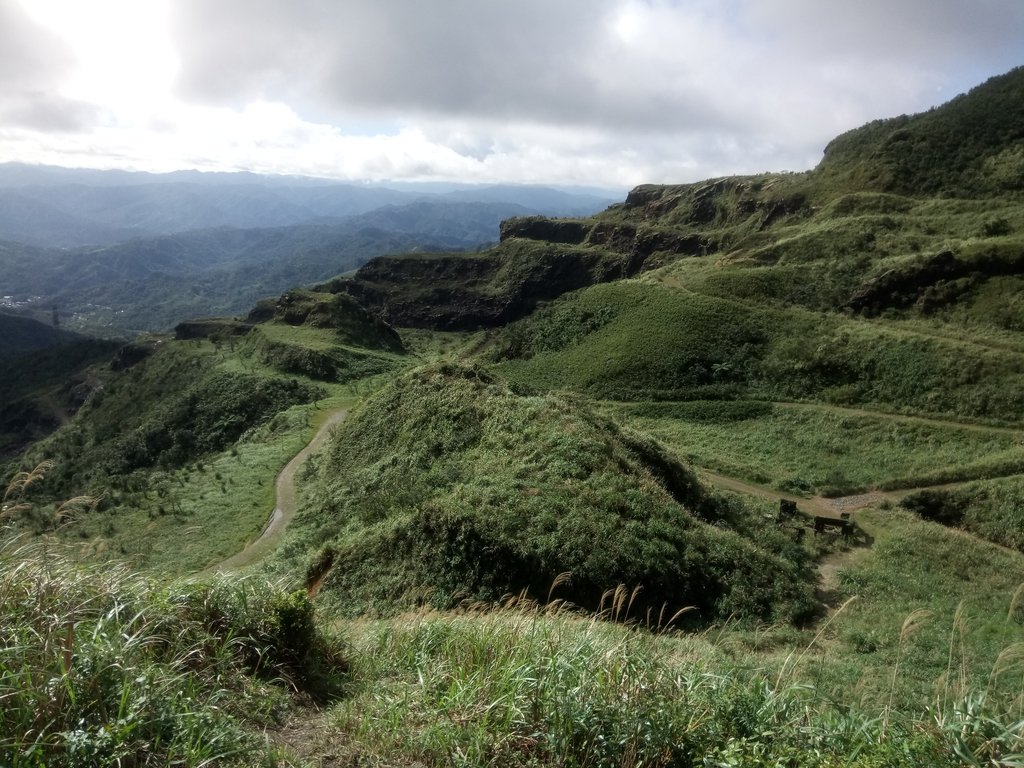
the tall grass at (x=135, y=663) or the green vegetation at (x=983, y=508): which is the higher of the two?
the tall grass at (x=135, y=663)

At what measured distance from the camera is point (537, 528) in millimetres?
12859

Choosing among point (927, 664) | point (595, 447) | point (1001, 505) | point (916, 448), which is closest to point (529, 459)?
point (595, 447)

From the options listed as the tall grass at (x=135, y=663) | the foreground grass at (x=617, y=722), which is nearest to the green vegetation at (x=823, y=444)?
the foreground grass at (x=617, y=722)

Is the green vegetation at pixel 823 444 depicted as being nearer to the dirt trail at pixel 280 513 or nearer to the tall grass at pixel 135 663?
the dirt trail at pixel 280 513

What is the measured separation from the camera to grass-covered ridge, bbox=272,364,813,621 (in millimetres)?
12016

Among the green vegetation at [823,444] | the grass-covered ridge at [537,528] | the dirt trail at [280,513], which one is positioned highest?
the grass-covered ridge at [537,528]

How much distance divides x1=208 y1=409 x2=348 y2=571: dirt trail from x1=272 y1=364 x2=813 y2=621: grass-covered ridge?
5.99 ft

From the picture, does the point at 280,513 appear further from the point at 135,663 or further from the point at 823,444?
the point at 823,444

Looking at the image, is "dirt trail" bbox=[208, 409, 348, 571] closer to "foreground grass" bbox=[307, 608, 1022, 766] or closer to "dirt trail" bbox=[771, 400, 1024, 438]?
"foreground grass" bbox=[307, 608, 1022, 766]

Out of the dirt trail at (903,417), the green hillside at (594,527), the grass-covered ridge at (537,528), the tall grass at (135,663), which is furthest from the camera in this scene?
the dirt trail at (903,417)

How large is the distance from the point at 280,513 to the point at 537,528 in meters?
16.2

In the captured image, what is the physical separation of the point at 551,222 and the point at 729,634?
4420 inches

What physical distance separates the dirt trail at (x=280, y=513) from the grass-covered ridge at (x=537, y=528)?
1825 millimetres

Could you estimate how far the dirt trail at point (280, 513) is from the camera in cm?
2017
